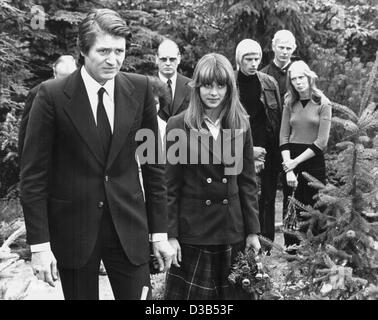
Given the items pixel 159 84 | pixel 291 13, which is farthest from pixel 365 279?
pixel 291 13

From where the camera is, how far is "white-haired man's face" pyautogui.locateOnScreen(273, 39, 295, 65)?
717 cm

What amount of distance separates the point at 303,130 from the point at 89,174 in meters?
3.44

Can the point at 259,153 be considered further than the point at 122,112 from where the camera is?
Yes

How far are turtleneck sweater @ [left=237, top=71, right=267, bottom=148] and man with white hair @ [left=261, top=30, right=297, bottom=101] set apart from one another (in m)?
0.43

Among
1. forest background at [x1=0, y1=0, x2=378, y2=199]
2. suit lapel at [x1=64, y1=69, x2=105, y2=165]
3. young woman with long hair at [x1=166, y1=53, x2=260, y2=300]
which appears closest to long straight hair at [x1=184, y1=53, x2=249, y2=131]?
young woman with long hair at [x1=166, y1=53, x2=260, y2=300]

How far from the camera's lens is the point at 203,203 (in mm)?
4488

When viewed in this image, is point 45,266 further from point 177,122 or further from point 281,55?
point 281,55

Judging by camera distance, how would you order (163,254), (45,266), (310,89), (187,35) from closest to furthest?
(45,266), (163,254), (310,89), (187,35)

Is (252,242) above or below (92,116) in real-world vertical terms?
below

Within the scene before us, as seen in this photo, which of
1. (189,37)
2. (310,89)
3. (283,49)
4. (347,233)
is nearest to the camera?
(347,233)

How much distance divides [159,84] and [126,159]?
2678mm

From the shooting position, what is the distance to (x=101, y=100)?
12.1ft

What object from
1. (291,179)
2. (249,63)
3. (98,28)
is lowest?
(291,179)

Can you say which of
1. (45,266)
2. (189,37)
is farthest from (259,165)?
(189,37)
